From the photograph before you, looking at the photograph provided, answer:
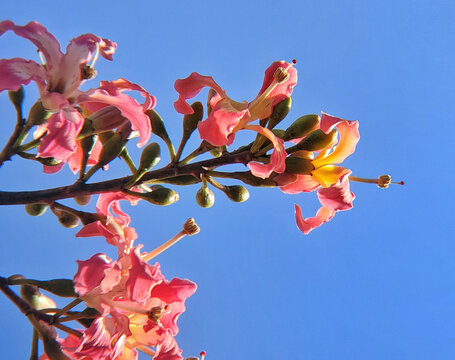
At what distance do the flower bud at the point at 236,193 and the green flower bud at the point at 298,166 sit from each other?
242 mm

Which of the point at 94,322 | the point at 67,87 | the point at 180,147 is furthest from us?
the point at 180,147

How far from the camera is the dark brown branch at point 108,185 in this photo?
2043 millimetres

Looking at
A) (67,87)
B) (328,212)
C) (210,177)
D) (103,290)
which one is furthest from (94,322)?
(328,212)

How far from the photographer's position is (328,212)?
225 centimetres

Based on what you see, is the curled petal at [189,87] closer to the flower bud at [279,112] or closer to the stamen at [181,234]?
the flower bud at [279,112]

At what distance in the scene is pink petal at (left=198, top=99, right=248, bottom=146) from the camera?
1.98m

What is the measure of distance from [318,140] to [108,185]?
89 cm

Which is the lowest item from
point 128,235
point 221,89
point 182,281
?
point 182,281

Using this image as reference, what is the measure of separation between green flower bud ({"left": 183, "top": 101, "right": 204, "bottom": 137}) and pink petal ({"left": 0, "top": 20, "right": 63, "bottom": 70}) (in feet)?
1.95

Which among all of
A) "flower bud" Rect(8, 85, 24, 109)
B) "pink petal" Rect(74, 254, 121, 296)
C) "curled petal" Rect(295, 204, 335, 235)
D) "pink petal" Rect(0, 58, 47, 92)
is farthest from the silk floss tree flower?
"curled petal" Rect(295, 204, 335, 235)

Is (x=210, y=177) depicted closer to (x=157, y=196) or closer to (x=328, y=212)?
(x=157, y=196)

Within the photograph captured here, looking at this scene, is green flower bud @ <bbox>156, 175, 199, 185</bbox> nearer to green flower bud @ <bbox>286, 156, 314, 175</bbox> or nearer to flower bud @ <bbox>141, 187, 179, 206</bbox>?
flower bud @ <bbox>141, 187, 179, 206</bbox>

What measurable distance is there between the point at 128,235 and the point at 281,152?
80 cm

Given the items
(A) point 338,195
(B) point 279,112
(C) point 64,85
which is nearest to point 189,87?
(B) point 279,112
